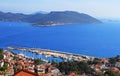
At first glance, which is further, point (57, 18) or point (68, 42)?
point (57, 18)

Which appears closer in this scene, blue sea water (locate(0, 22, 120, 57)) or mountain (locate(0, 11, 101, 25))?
blue sea water (locate(0, 22, 120, 57))

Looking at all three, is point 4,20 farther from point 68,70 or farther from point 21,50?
point 68,70

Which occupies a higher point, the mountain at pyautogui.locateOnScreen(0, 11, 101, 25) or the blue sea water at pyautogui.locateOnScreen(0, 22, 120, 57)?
the mountain at pyautogui.locateOnScreen(0, 11, 101, 25)

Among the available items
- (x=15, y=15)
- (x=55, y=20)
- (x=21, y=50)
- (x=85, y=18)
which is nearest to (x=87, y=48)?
(x=21, y=50)

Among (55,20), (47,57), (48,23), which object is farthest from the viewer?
(55,20)

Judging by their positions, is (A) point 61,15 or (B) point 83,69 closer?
(B) point 83,69

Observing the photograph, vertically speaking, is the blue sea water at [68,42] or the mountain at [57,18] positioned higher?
the mountain at [57,18]

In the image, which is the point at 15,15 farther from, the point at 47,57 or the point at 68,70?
the point at 68,70

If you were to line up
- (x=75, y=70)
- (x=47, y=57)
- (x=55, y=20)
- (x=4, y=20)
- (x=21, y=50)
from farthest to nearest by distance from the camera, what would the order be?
(x=4, y=20) → (x=55, y=20) → (x=21, y=50) → (x=47, y=57) → (x=75, y=70)

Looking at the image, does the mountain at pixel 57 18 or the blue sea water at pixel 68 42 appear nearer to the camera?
the blue sea water at pixel 68 42

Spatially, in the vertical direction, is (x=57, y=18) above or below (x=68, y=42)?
above
